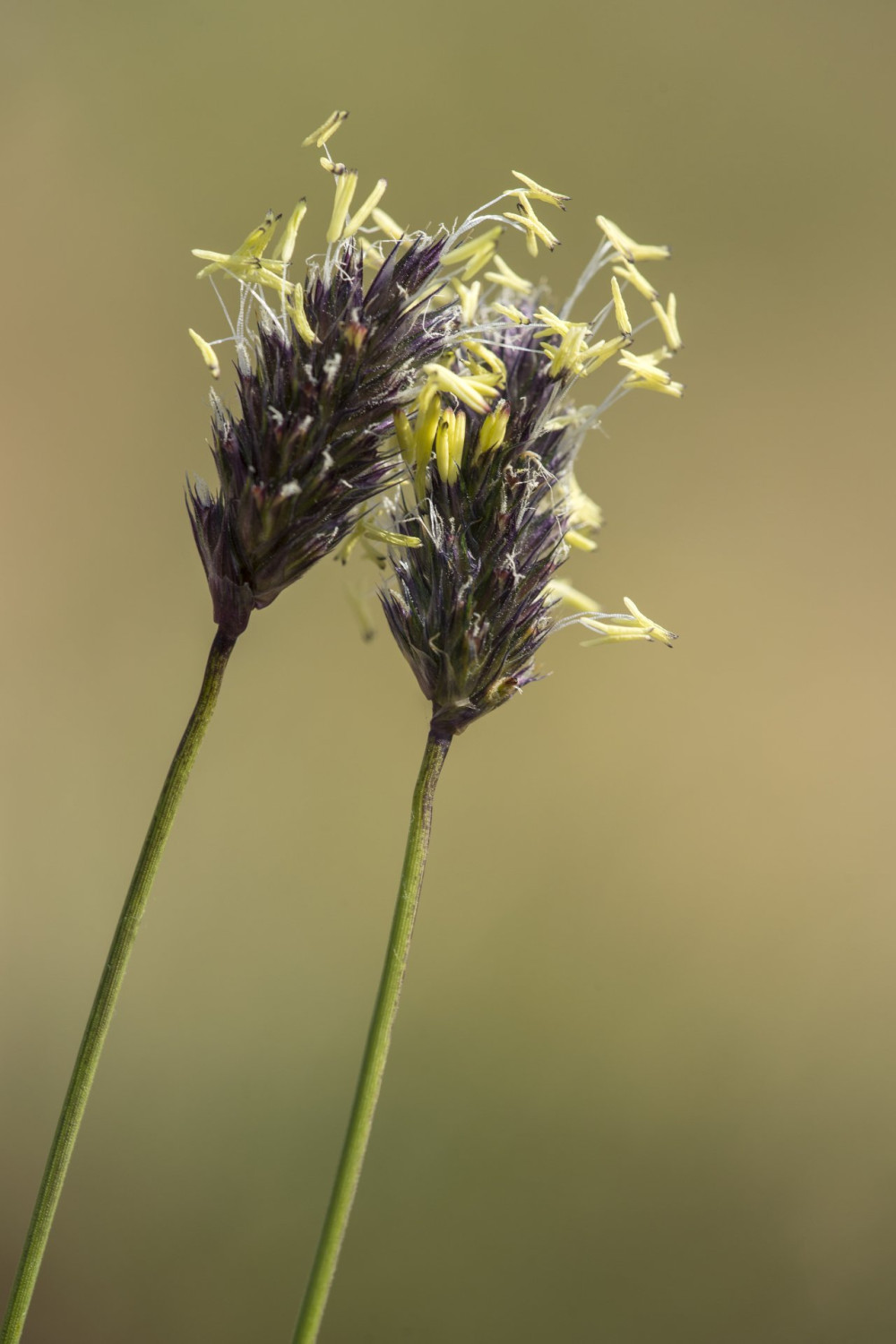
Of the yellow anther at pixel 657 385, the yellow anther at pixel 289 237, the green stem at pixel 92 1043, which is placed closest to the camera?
the green stem at pixel 92 1043

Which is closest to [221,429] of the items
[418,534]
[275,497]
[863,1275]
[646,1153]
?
[275,497]

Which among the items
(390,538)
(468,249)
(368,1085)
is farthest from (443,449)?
(368,1085)

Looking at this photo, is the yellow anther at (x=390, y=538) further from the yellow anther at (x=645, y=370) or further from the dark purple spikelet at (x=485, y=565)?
the yellow anther at (x=645, y=370)

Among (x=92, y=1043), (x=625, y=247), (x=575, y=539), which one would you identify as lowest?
(x=92, y=1043)

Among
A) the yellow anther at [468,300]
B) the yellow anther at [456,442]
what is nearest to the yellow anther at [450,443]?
the yellow anther at [456,442]

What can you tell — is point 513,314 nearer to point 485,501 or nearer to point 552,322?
point 552,322
